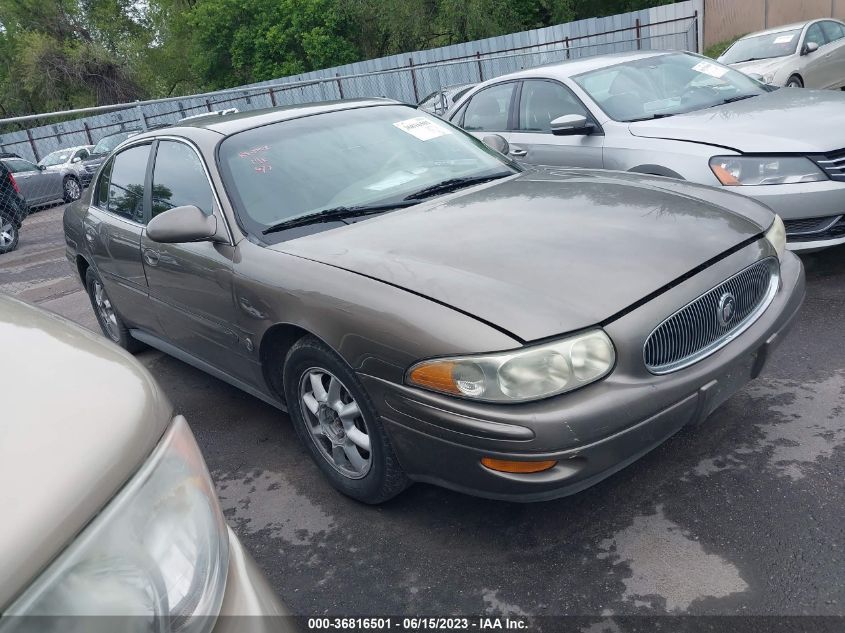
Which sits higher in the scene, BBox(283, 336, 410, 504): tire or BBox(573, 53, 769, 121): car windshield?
BBox(573, 53, 769, 121): car windshield

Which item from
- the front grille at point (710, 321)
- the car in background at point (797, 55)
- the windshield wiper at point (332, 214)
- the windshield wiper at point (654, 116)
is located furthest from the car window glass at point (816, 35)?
the windshield wiper at point (332, 214)

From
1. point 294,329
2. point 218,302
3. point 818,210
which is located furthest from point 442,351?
point 818,210

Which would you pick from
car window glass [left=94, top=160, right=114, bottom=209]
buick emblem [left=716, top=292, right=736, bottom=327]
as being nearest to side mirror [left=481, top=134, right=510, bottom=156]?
buick emblem [left=716, top=292, right=736, bottom=327]

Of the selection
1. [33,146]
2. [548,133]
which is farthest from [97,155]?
[548,133]

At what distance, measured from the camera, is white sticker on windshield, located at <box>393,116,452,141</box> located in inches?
158

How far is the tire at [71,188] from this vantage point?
1717cm

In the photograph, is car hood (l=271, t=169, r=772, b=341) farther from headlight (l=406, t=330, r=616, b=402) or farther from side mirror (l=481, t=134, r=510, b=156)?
side mirror (l=481, t=134, r=510, b=156)

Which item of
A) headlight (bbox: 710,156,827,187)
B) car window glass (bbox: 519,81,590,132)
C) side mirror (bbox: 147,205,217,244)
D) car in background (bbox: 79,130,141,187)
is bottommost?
car in background (bbox: 79,130,141,187)

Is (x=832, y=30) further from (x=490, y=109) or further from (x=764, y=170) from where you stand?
(x=764, y=170)

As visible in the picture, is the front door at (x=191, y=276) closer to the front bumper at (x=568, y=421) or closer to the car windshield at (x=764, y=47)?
the front bumper at (x=568, y=421)

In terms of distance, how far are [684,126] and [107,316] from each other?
4163mm

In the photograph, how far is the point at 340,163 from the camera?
143 inches

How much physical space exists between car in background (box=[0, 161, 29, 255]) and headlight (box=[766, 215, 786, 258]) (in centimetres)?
1079

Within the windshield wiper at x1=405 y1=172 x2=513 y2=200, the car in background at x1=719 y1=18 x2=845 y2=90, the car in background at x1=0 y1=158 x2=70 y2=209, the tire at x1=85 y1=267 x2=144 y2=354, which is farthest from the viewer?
the car in background at x1=0 y1=158 x2=70 y2=209
